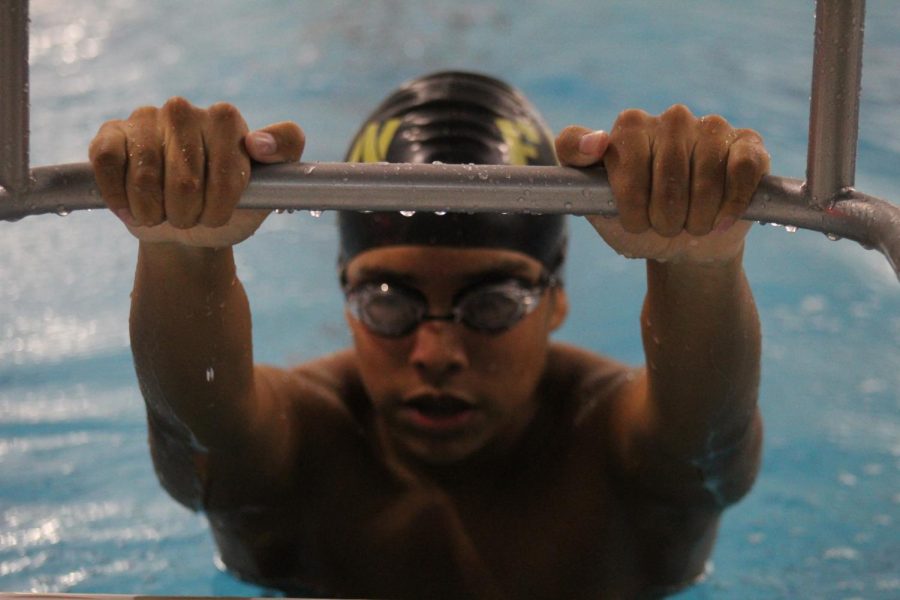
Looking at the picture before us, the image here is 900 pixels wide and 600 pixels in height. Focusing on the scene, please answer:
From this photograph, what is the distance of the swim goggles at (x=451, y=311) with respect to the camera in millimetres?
1901


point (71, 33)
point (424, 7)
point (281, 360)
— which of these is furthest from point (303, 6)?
point (281, 360)

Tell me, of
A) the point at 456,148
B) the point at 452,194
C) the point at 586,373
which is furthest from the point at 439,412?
the point at 452,194

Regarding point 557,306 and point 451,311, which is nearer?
point 451,311

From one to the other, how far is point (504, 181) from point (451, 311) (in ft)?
2.82

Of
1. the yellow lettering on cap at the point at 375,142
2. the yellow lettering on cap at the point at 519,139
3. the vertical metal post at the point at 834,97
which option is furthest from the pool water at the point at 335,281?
the vertical metal post at the point at 834,97

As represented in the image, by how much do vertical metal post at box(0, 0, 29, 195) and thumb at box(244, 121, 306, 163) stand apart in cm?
23

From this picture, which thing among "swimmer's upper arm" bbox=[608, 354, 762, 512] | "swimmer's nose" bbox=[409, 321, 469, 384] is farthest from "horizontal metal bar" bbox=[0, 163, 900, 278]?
"swimmer's nose" bbox=[409, 321, 469, 384]

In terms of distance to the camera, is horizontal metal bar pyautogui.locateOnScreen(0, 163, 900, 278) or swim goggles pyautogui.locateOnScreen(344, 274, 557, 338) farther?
swim goggles pyautogui.locateOnScreen(344, 274, 557, 338)

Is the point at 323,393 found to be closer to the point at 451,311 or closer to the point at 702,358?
the point at 451,311

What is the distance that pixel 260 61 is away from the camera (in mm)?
5520

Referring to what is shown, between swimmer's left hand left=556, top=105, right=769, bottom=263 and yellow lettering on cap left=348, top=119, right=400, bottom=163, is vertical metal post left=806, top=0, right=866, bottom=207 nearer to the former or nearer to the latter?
swimmer's left hand left=556, top=105, right=769, bottom=263

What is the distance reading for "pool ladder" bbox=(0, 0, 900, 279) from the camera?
3.32ft

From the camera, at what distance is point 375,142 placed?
2.23 m

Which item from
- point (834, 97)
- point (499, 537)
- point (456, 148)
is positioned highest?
point (834, 97)
